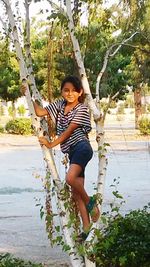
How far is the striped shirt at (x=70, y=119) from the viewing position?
405 cm

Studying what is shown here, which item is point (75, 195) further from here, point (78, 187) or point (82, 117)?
point (82, 117)

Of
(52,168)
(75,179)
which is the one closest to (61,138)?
(52,168)

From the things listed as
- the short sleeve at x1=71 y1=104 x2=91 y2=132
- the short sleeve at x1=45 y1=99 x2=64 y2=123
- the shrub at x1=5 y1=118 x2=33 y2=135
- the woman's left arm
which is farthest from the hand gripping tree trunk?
the shrub at x1=5 y1=118 x2=33 y2=135

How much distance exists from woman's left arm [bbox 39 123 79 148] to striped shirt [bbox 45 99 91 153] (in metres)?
0.04

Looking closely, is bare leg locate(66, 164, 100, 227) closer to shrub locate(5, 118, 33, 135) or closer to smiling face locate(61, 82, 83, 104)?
smiling face locate(61, 82, 83, 104)

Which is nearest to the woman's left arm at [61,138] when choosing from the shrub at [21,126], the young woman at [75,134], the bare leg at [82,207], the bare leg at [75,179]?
the young woman at [75,134]

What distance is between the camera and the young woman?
4043mm

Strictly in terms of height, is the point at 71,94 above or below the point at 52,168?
above

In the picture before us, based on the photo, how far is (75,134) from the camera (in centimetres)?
411

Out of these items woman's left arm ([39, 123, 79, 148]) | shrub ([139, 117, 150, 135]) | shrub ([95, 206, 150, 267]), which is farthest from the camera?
shrub ([139, 117, 150, 135])

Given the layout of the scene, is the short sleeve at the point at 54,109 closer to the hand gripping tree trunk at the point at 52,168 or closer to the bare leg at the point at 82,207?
the hand gripping tree trunk at the point at 52,168

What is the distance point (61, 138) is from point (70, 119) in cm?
16

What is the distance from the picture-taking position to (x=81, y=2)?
456 cm

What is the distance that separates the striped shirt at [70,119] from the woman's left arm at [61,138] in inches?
1.5
